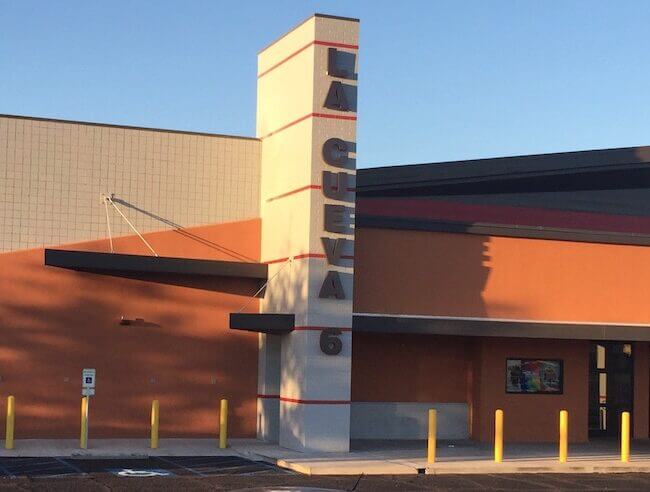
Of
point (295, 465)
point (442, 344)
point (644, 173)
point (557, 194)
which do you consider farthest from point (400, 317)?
point (644, 173)

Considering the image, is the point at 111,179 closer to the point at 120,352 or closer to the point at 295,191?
the point at 120,352

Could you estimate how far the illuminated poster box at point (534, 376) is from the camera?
92.5 ft

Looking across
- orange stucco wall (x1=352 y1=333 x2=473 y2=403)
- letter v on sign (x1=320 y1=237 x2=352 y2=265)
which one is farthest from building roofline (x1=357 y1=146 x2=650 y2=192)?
letter v on sign (x1=320 y1=237 x2=352 y2=265)

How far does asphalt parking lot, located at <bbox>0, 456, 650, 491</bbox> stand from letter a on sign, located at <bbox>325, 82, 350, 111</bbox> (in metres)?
7.74

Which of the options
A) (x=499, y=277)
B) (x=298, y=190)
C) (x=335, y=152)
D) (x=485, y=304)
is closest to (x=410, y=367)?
(x=485, y=304)

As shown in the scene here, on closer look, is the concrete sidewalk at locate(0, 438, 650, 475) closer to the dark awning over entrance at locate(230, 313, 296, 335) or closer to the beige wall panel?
the dark awning over entrance at locate(230, 313, 296, 335)

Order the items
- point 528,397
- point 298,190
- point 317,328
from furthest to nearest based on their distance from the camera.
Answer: point 528,397 → point 298,190 → point 317,328

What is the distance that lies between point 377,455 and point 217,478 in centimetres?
516

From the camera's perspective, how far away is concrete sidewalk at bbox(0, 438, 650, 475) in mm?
21688

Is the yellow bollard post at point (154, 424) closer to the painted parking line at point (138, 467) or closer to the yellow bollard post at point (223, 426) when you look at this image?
the painted parking line at point (138, 467)

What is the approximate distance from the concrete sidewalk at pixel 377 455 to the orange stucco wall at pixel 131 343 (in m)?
0.56

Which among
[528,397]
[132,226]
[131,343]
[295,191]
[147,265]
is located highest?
[295,191]

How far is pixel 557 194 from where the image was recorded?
32.9 meters

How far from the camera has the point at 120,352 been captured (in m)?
25.7
